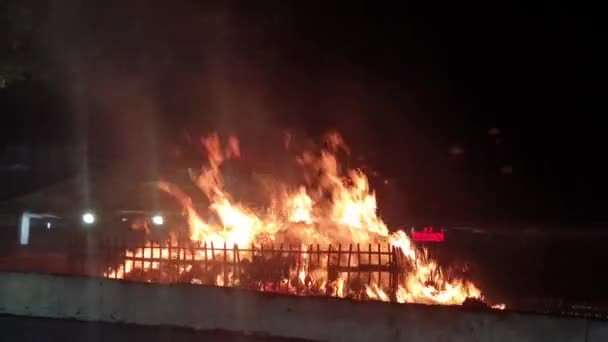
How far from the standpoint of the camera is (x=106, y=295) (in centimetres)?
953

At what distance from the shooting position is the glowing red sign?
39.6 ft

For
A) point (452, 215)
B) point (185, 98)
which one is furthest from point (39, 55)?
point (452, 215)

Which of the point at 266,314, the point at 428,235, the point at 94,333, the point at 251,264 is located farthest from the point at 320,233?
the point at 94,333

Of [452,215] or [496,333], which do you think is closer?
[496,333]

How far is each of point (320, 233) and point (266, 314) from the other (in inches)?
112

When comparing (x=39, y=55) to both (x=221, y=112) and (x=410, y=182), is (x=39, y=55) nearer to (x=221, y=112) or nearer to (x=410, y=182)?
(x=221, y=112)

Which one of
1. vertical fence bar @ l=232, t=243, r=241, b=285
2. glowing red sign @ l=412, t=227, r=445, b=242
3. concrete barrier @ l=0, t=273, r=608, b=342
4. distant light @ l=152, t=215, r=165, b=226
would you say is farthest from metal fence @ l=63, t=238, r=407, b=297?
distant light @ l=152, t=215, r=165, b=226

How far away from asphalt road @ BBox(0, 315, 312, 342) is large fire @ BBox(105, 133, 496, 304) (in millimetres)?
1922

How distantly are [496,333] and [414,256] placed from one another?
3.26m

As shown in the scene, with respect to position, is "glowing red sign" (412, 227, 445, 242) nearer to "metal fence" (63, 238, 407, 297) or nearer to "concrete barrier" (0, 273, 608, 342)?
"metal fence" (63, 238, 407, 297)

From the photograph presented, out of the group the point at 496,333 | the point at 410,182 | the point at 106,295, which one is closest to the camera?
the point at 496,333

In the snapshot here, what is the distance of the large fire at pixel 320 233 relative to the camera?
10.6 meters

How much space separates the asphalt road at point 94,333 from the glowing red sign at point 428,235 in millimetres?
4116

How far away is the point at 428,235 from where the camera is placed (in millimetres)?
12453
